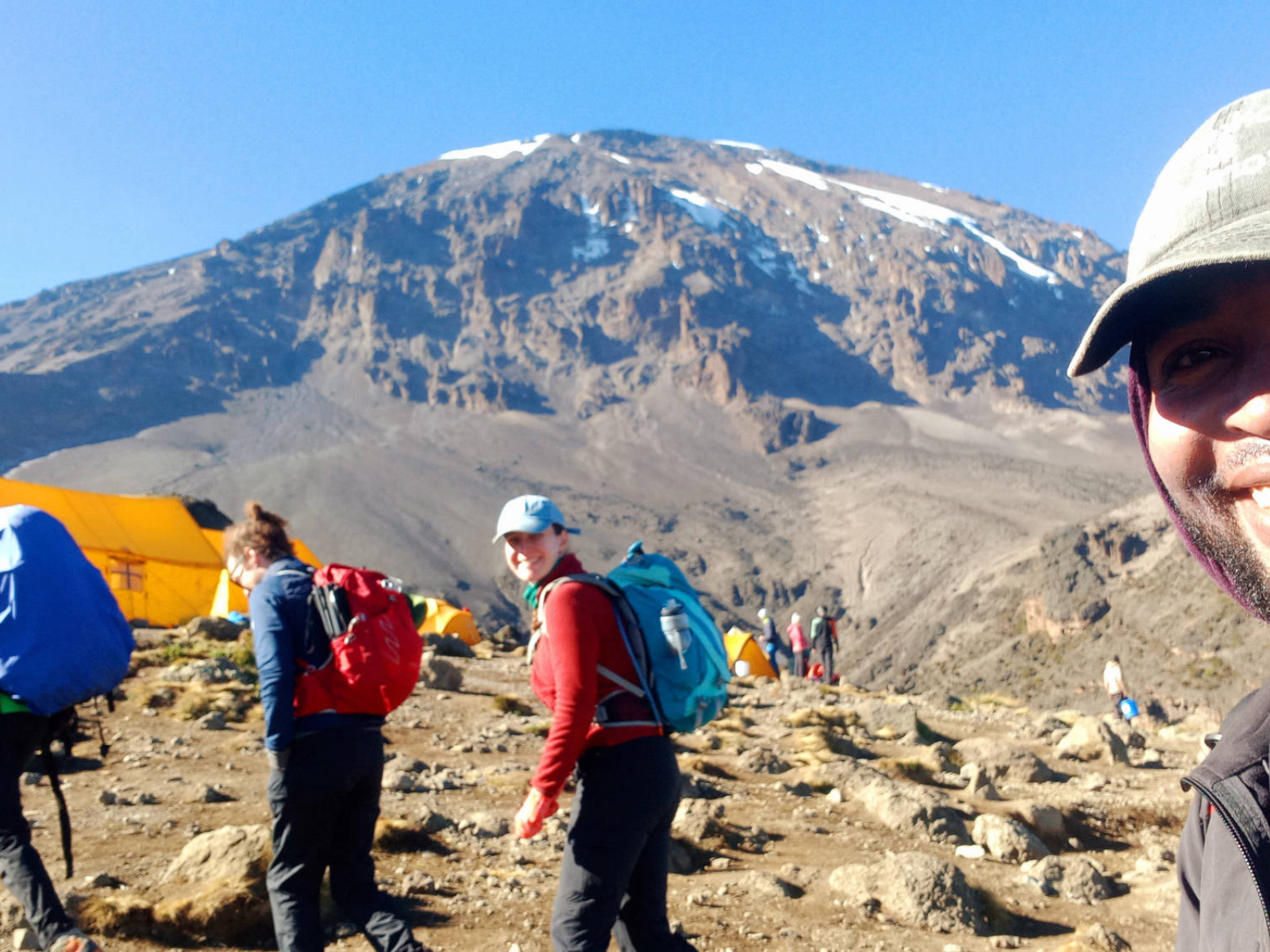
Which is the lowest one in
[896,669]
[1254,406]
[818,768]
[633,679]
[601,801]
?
[896,669]

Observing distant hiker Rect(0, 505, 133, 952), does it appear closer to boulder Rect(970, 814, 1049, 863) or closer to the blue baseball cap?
the blue baseball cap

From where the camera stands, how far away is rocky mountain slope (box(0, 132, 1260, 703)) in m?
67.8

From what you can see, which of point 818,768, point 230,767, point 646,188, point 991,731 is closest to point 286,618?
point 230,767

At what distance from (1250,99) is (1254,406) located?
1.01 feet

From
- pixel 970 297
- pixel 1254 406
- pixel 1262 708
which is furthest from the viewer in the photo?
pixel 970 297

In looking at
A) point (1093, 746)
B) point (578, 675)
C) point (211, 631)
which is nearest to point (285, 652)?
point (578, 675)

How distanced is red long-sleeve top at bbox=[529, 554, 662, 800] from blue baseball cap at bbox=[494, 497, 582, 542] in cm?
30

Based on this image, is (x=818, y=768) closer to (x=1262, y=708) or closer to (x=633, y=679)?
(x=633, y=679)

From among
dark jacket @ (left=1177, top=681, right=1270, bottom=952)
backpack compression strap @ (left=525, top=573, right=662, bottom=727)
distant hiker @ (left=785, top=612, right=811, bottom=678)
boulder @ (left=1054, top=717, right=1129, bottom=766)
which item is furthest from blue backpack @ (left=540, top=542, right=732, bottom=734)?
distant hiker @ (left=785, top=612, right=811, bottom=678)

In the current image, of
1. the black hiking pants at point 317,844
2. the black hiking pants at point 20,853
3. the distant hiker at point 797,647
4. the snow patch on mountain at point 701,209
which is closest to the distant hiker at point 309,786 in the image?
the black hiking pants at point 317,844

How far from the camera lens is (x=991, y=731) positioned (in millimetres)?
11758

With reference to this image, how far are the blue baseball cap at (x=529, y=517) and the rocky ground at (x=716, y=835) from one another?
1.98m

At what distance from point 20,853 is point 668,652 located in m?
2.32

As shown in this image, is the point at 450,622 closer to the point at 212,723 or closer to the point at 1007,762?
the point at 212,723
